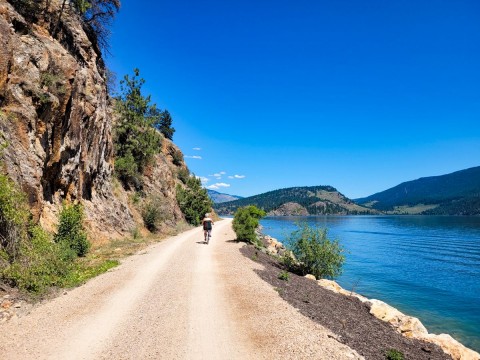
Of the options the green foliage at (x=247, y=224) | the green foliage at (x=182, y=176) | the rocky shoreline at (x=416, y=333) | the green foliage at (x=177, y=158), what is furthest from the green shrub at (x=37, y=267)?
the green foliage at (x=177, y=158)

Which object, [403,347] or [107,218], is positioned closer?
[403,347]

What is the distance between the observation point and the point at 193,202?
55656 mm

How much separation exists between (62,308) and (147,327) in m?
3.40

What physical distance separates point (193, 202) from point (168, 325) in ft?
155

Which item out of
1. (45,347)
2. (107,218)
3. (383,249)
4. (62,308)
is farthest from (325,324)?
(383,249)

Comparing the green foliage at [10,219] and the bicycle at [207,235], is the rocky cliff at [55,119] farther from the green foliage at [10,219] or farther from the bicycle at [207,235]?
the bicycle at [207,235]

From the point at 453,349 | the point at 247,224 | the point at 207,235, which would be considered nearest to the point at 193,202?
the point at 247,224

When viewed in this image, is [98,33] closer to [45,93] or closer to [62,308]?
[45,93]

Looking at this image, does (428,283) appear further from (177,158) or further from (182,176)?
(177,158)

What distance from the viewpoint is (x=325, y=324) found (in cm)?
974

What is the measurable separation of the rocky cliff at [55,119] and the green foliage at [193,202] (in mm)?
21604

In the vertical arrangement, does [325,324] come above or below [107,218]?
below

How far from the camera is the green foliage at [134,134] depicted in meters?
39.5

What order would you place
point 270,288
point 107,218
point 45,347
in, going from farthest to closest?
1. point 107,218
2. point 270,288
3. point 45,347
